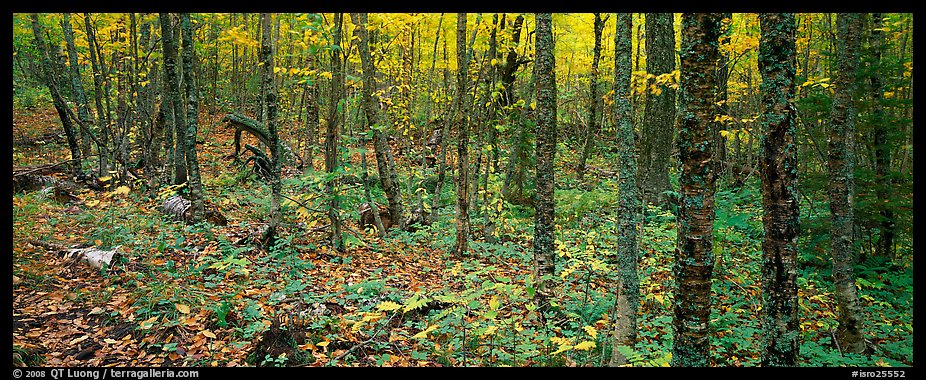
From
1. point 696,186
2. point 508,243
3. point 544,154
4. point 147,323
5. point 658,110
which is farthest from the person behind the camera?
point 658,110

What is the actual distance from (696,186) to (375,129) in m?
6.49

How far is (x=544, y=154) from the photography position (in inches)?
266

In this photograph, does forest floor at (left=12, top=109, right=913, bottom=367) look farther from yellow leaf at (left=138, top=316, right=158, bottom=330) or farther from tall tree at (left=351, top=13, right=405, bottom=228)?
tall tree at (left=351, top=13, right=405, bottom=228)

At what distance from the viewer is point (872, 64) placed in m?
8.73

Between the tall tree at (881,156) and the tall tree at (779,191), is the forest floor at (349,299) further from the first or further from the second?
the tall tree at (779,191)

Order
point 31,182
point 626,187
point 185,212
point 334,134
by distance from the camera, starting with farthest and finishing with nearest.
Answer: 1. point 31,182
2. point 185,212
3. point 334,134
4. point 626,187

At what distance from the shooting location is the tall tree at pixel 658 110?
12242 mm

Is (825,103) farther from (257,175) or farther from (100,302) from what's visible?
(257,175)

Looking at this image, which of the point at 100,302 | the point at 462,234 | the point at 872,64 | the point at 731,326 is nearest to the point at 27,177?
the point at 100,302

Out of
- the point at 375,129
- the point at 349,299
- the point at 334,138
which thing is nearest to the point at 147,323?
the point at 349,299

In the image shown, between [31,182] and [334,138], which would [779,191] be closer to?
[334,138]

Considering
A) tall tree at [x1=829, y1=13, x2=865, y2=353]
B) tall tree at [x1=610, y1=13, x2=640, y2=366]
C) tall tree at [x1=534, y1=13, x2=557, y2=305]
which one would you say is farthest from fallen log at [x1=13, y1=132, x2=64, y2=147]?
tall tree at [x1=829, y1=13, x2=865, y2=353]

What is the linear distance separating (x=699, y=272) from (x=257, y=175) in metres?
14.4
